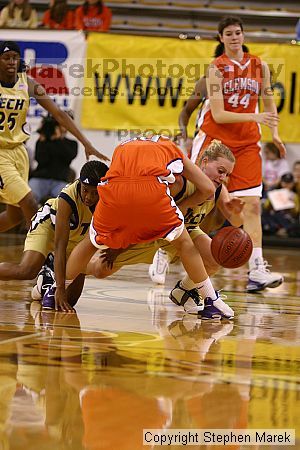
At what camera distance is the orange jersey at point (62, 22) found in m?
11.7

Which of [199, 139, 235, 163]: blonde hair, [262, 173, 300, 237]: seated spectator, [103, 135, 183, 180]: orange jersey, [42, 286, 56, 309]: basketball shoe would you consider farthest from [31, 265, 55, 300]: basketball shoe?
[262, 173, 300, 237]: seated spectator

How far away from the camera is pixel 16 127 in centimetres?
651

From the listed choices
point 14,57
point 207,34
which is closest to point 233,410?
point 14,57

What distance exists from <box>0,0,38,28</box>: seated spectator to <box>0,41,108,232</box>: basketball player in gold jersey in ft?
17.3

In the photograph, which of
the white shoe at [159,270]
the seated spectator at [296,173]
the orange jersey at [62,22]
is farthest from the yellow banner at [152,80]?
the white shoe at [159,270]

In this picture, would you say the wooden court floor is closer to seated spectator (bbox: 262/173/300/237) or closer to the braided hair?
the braided hair

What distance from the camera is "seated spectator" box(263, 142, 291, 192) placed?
35.5 feet

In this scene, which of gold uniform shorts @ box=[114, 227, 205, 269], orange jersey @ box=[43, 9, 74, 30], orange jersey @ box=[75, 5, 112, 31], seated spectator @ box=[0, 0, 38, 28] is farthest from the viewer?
orange jersey @ box=[75, 5, 112, 31]

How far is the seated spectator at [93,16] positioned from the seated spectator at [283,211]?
3.29 m

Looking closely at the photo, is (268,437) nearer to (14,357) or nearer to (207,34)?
(14,357)

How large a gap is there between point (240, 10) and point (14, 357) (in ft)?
35.6

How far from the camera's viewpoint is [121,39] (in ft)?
35.5

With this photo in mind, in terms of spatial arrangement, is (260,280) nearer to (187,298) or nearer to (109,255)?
(187,298)

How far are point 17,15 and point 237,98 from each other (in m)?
5.55
